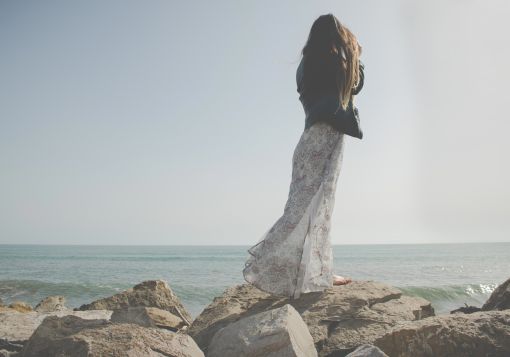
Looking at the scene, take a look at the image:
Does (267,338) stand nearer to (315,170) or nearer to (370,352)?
(370,352)

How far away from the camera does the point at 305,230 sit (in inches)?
132

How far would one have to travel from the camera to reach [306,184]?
3.56m

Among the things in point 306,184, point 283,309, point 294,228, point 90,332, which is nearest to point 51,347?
point 90,332

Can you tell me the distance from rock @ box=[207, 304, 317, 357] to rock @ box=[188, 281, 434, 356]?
460 mm

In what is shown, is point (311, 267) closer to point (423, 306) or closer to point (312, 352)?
point (312, 352)

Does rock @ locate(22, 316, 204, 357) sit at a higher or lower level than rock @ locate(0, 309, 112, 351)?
higher

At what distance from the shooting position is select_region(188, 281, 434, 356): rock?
9.41ft

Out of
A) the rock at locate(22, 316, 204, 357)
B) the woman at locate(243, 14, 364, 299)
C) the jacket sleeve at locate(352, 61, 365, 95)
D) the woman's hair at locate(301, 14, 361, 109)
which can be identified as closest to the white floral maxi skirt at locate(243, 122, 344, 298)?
the woman at locate(243, 14, 364, 299)

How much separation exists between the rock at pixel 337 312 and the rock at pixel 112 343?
2.61ft

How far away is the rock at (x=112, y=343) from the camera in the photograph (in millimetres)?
1953

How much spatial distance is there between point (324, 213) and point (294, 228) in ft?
1.17

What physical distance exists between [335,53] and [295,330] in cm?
251

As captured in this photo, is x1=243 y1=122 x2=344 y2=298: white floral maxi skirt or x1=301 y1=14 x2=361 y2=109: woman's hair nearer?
x1=243 y1=122 x2=344 y2=298: white floral maxi skirt

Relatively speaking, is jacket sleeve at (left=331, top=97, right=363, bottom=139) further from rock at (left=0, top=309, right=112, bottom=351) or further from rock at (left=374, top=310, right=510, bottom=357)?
rock at (left=0, top=309, right=112, bottom=351)
